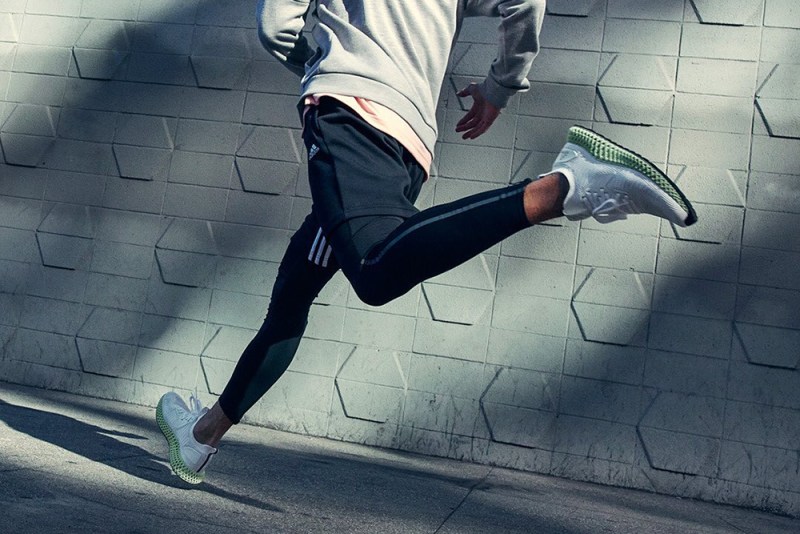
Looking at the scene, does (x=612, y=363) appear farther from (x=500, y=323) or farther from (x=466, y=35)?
(x=466, y=35)

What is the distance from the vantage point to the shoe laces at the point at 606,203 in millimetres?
1792

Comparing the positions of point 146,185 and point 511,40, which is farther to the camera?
point 146,185

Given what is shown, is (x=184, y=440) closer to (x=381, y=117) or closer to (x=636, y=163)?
(x=381, y=117)

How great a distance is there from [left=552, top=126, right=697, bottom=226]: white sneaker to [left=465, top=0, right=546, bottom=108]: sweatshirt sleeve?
562 millimetres

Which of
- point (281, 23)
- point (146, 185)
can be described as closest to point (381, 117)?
point (281, 23)

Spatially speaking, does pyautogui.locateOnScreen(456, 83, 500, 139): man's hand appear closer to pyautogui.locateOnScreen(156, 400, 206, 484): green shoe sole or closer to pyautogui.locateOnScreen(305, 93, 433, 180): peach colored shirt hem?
pyautogui.locateOnScreen(305, 93, 433, 180): peach colored shirt hem

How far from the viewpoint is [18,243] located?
455cm

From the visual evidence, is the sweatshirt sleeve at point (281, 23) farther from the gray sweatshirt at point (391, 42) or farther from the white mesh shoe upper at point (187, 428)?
the white mesh shoe upper at point (187, 428)

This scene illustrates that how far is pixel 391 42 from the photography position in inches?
84.5

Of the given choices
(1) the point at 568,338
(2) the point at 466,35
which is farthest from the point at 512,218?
(2) the point at 466,35

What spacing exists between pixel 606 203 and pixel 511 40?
677 millimetres

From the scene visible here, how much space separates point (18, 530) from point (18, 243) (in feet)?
10.0

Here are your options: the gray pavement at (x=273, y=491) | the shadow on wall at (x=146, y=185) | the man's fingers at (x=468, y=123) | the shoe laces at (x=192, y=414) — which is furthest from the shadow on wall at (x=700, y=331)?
the shoe laces at (x=192, y=414)

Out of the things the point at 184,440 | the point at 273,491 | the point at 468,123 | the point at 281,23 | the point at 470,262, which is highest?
the point at 281,23
